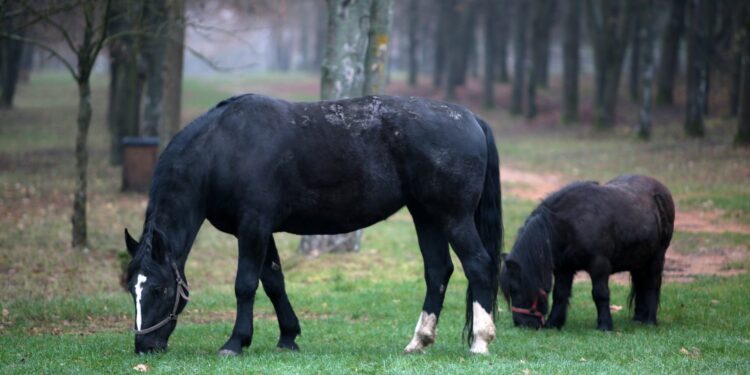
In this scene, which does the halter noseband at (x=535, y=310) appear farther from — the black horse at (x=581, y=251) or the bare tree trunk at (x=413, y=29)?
the bare tree trunk at (x=413, y=29)

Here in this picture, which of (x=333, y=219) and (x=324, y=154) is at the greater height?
(x=324, y=154)

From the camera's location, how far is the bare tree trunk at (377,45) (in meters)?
17.0

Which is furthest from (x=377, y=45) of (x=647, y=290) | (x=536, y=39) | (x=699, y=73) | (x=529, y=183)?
(x=536, y=39)

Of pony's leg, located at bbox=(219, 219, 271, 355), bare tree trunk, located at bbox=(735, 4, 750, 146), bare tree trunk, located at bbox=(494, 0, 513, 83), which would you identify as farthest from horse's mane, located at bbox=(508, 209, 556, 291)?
bare tree trunk, located at bbox=(494, 0, 513, 83)

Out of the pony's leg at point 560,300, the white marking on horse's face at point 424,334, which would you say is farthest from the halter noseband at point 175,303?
the pony's leg at point 560,300

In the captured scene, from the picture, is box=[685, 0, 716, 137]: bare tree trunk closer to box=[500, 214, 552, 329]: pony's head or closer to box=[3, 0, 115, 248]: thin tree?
box=[3, 0, 115, 248]: thin tree

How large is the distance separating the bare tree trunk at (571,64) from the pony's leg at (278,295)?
37163mm

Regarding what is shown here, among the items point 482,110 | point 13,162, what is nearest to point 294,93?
point 482,110

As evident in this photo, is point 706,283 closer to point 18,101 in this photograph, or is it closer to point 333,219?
point 333,219

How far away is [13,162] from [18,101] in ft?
81.9

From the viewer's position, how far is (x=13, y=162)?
30781 millimetres

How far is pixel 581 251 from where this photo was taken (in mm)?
10766

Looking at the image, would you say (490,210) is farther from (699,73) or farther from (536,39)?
(536,39)

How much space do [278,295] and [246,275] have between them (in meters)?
0.71
